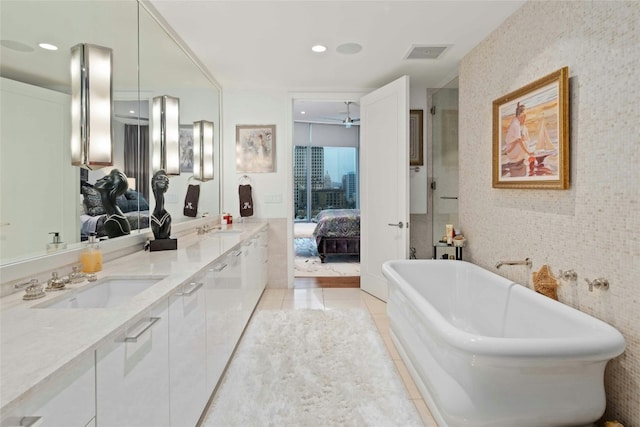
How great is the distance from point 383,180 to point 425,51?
134 centimetres

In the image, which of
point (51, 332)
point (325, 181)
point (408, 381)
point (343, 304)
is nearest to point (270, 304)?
point (343, 304)

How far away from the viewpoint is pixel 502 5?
7.79 ft

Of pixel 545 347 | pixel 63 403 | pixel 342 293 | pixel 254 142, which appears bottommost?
pixel 342 293

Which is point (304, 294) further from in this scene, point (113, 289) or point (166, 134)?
point (113, 289)

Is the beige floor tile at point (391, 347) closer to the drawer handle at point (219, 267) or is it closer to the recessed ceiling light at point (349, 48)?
the drawer handle at point (219, 267)

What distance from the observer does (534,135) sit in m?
2.25

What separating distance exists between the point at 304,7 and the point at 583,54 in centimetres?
169

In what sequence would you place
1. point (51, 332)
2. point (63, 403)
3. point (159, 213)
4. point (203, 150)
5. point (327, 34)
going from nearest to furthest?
1. point (63, 403)
2. point (51, 332)
3. point (159, 213)
4. point (327, 34)
5. point (203, 150)

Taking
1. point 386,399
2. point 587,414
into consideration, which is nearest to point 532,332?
point 587,414

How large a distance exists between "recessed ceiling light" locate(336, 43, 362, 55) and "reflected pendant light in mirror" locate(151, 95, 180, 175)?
4.85 ft

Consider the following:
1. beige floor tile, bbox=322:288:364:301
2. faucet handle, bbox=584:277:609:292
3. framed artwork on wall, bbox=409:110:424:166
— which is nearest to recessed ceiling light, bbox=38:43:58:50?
faucet handle, bbox=584:277:609:292

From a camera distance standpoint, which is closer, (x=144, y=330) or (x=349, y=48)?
(x=144, y=330)

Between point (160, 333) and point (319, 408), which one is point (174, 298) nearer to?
point (160, 333)

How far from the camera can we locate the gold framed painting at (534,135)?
6.52 feet
